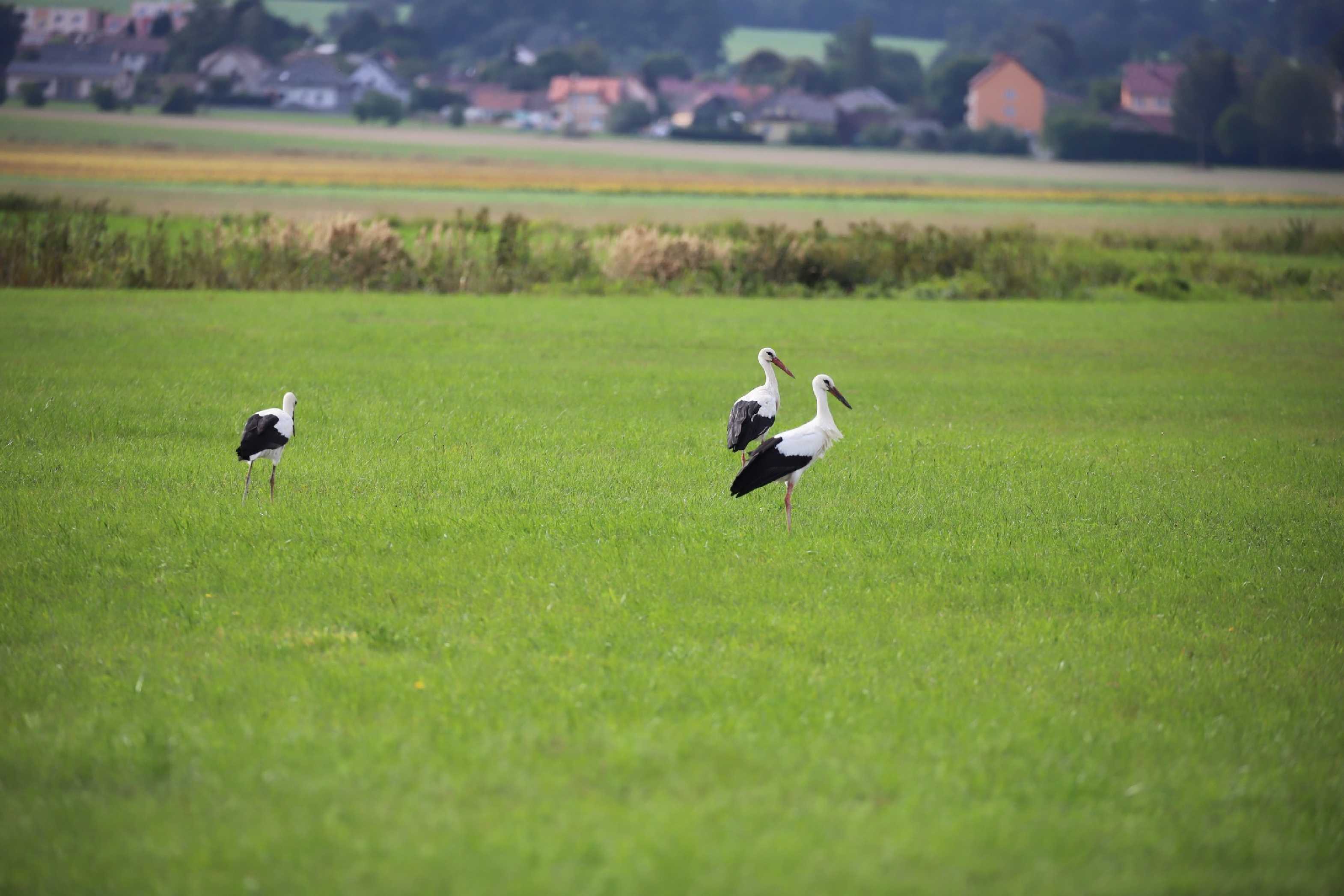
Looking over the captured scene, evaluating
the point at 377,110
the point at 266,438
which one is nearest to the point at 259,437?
the point at 266,438

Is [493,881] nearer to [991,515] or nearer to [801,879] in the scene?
[801,879]

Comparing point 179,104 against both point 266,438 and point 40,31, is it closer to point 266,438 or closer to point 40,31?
Result: point 40,31

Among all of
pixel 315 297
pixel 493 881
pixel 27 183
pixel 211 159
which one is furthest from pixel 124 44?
pixel 493 881

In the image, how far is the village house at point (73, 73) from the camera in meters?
165

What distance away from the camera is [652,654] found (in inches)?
383

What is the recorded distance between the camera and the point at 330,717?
Answer: 846 centimetres

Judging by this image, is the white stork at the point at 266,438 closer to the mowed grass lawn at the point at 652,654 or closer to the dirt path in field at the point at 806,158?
the mowed grass lawn at the point at 652,654

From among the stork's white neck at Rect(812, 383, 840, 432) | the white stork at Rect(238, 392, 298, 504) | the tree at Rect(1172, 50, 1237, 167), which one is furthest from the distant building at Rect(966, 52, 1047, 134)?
the white stork at Rect(238, 392, 298, 504)

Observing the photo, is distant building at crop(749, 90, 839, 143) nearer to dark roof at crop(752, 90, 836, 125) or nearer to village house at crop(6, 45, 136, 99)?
dark roof at crop(752, 90, 836, 125)

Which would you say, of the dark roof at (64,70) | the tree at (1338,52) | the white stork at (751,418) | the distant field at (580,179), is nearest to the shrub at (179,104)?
the distant field at (580,179)

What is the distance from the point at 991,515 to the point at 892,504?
3.48 feet

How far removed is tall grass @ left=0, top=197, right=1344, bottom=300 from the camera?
128 feet

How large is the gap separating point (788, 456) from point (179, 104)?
183779 millimetres

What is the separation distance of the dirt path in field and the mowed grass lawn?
127328mm
